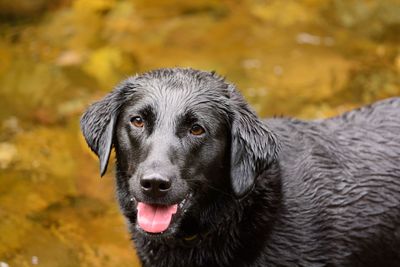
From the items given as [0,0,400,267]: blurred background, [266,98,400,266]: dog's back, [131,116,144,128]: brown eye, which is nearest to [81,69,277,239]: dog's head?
[131,116,144,128]: brown eye

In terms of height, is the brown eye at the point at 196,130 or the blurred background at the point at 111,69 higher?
the brown eye at the point at 196,130

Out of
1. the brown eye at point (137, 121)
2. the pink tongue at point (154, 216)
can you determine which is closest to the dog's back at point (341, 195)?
the pink tongue at point (154, 216)

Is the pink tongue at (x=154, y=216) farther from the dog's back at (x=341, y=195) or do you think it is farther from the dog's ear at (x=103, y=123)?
the dog's back at (x=341, y=195)

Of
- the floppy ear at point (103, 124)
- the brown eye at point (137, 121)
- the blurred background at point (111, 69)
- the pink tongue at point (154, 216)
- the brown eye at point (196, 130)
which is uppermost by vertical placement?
the brown eye at point (196, 130)

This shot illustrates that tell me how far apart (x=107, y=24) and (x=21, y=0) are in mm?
1232

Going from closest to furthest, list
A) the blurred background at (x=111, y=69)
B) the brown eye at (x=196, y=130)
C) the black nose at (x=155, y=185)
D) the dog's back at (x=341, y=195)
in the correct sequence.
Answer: the black nose at (x=155, y=185) → the brown eye at (x=196, y=130) → the dog's back at (x=341, y=195) → the blurred background at (x=111, y=69)

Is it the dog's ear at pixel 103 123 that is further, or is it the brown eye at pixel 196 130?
the dog's ear at pixel 103 123

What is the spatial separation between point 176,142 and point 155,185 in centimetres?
31

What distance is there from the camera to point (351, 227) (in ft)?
15.0

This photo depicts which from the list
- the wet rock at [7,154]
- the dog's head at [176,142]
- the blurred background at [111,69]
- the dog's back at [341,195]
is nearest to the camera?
the dog's head at [176,142]

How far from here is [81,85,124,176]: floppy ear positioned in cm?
429

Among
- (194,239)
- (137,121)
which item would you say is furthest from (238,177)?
(137,121)

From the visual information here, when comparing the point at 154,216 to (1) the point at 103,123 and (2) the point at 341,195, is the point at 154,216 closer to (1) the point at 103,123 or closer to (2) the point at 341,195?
(1) the point at 103,123

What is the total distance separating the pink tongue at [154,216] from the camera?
13.1 ft
